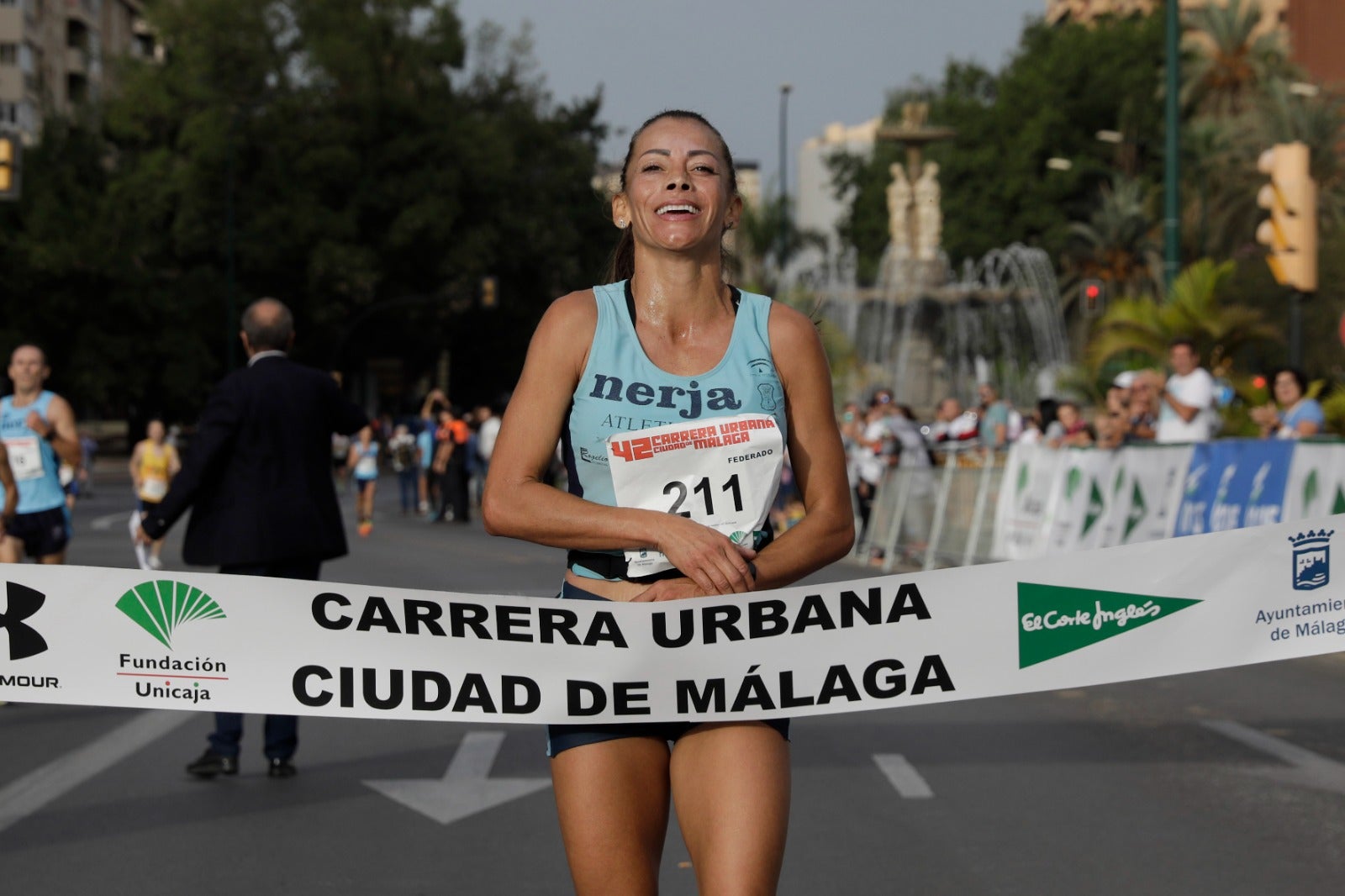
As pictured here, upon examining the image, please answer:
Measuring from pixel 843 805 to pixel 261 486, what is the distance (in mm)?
2616

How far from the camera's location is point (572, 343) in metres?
3.50

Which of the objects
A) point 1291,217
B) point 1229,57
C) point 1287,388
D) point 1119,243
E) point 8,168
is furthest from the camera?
point 1119,243

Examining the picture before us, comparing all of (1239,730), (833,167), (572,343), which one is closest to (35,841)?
(572,343)

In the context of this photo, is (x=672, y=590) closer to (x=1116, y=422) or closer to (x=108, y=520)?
(x=1116, y=422)

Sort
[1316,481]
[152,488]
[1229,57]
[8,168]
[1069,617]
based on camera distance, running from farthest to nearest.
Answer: [1229,57], [8,168], [152,488], [1316,481], [1069,617]

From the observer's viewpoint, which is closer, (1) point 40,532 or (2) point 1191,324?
(1) point 40,532

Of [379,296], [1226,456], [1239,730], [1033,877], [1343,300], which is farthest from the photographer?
[379,296]

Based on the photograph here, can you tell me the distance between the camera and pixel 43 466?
10.7 m

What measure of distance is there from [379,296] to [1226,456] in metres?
46.8

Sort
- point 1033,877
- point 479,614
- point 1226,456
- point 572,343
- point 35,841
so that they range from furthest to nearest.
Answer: point 1226,456 < point 35,841 < point 1033,877 < point 479,614 < point 572,343

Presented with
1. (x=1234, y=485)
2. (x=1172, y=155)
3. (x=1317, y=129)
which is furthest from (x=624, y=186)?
(x=1317, y=129)

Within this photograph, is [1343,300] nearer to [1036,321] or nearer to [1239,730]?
[1036,321]

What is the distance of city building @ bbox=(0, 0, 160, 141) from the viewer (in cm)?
7538

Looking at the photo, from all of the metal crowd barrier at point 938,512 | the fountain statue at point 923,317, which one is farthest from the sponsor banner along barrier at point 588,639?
the fountain statue at point 923,317
